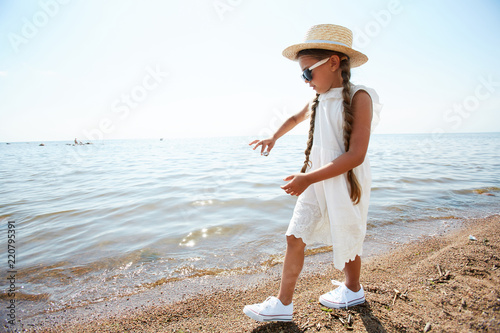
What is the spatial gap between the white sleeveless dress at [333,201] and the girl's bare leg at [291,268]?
64 mm

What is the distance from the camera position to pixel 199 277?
3008mm

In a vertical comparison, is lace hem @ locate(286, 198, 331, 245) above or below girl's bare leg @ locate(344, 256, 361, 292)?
above

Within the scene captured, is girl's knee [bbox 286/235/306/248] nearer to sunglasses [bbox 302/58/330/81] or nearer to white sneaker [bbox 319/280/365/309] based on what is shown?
white sneaker [bbox 319/280/365/309]

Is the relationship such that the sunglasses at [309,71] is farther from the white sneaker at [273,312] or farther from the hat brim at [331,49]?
the white sneaker at [273,312]

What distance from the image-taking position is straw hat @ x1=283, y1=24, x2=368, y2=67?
1.78 m

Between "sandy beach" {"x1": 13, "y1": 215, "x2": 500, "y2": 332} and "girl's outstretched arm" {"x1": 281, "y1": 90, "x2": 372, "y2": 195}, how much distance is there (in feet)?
3.38

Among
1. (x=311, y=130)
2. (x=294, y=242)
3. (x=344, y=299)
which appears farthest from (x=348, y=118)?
(x=344, y=299)

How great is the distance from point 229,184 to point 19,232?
4644 mm

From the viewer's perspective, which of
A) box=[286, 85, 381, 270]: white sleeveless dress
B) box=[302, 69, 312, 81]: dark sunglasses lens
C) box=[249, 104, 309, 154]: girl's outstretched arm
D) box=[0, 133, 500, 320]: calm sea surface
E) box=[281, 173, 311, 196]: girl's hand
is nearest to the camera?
box=[281, 173, 311, 196]: girl's hand

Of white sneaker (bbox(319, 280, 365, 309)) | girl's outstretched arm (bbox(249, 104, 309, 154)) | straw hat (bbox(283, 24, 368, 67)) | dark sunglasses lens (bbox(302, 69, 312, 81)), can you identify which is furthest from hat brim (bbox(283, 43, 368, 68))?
white sneaker (bbox(319, 280, 365, 309))

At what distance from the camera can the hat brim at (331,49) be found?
5.87 ft

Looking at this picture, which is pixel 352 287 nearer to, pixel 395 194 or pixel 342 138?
pixel 342 138

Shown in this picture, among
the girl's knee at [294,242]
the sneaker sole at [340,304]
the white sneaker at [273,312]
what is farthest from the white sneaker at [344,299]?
the girl's knee at [294,242]

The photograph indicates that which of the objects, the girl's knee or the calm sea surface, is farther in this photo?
the calm sea surface
